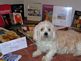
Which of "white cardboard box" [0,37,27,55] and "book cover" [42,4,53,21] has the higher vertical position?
"book cover" [42,4,53,21]

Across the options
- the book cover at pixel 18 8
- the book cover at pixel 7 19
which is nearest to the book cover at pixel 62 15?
the book cover at pixel 18 8

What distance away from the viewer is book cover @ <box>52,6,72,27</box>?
2.68m

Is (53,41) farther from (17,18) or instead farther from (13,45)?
(17,18)

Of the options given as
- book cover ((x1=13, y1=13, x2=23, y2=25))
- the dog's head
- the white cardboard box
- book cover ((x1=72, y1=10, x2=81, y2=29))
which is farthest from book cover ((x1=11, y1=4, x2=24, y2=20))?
the dog's head

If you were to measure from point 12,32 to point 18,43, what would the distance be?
0.26 metres

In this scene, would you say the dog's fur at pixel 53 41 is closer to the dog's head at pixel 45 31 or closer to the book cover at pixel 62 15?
the dog's head at pixel 45 31

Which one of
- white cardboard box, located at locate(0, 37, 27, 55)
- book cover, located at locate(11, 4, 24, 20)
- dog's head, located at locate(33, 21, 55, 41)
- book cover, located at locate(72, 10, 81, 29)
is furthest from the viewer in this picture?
book cover, located at locate(11, 4, 24, 20)

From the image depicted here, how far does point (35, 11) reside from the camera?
2783 mm

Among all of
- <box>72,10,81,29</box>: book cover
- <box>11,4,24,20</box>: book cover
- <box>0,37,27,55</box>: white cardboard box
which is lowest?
<box>0,37,27,55</box>: white cardboard box

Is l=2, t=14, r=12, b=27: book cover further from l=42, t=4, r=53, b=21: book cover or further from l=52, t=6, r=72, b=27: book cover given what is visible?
l=52, t=6, r=72, b=27: book cover

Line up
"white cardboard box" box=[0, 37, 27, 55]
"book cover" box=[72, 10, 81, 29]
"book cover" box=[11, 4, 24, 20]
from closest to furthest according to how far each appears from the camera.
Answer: "white cardboard box" box=[0, 37, 27, 55], "book cover" box=[72, 10, 81, 29], "book cover" box=[11, 4, 24, 20]

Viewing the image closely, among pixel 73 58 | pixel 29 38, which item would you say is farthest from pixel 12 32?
pixel 73 58

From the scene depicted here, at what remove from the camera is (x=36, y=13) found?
278 centimetres

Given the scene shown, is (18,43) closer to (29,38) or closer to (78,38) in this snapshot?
(29,38)
